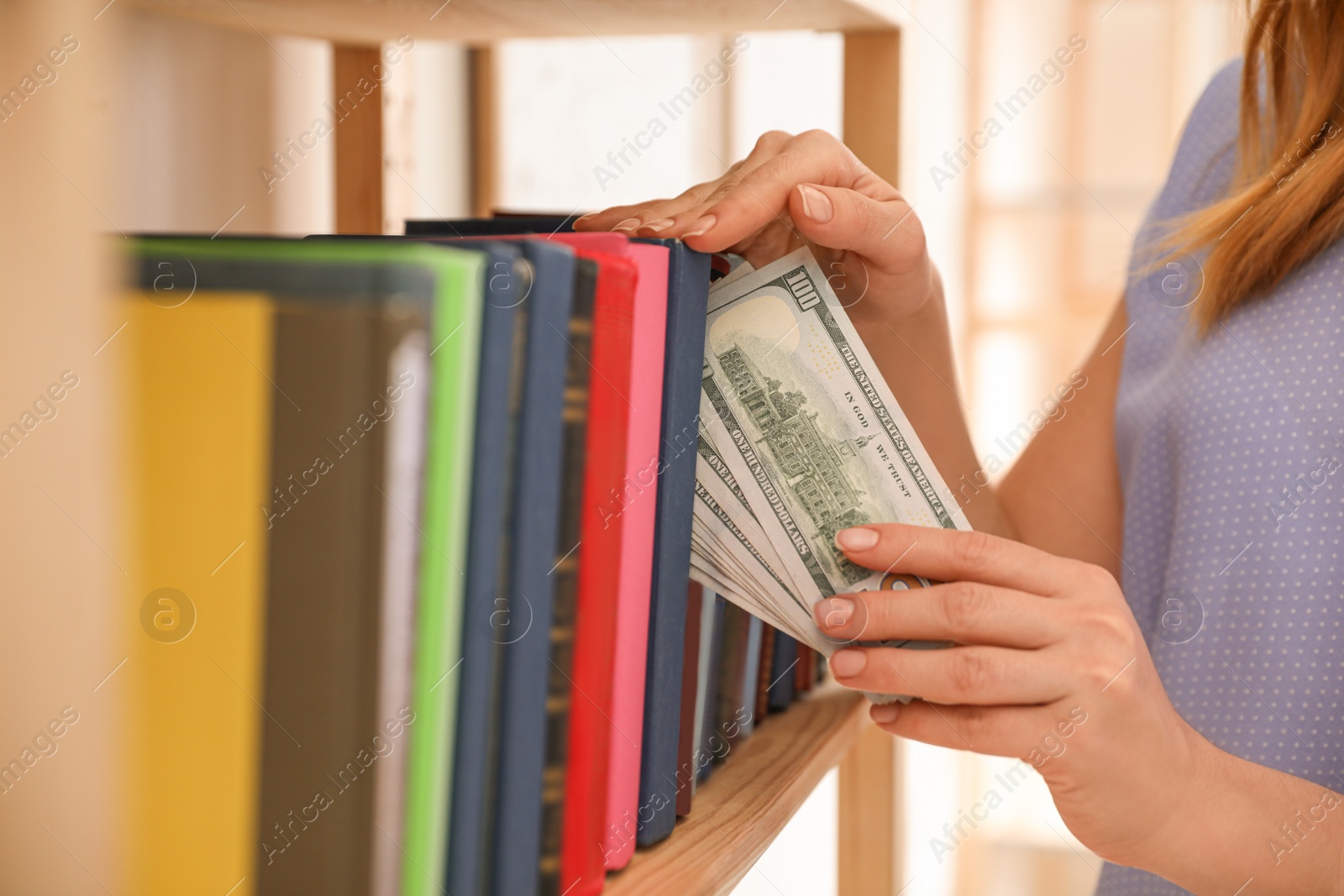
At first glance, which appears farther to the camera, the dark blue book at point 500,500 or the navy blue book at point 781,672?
the navy blue book at point 781,672

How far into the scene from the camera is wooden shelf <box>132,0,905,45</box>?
0.67m

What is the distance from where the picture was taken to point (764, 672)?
77 centimetres

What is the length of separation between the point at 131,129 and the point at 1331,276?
90 cm

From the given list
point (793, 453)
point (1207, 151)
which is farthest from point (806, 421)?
point (1207, 151)

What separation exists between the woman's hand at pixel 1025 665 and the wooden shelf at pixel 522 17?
0.40 metres

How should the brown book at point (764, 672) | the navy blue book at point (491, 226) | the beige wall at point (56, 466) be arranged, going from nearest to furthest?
the beige wall at point (56, 466), the navy blue book at point (491, 226), the brown book at point (764, 672)

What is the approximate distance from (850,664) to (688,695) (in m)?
0.11

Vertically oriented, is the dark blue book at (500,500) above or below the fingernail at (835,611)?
above

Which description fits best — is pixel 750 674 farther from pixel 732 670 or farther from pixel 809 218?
pixel 809 218

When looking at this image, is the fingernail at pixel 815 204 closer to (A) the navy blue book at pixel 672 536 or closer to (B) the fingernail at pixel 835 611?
(A) the navy blue book at pixel 672 536

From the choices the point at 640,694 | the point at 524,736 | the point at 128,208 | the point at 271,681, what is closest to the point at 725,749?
the point at 640,694

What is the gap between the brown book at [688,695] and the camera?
58cm

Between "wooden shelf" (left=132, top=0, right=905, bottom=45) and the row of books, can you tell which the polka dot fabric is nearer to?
"wooden shelf" (left=132, top=0, right=905, bottom=45)

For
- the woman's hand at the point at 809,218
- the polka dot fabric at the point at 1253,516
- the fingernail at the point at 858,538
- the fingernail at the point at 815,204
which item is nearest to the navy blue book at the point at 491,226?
the woman's hand at the point at 809,218
